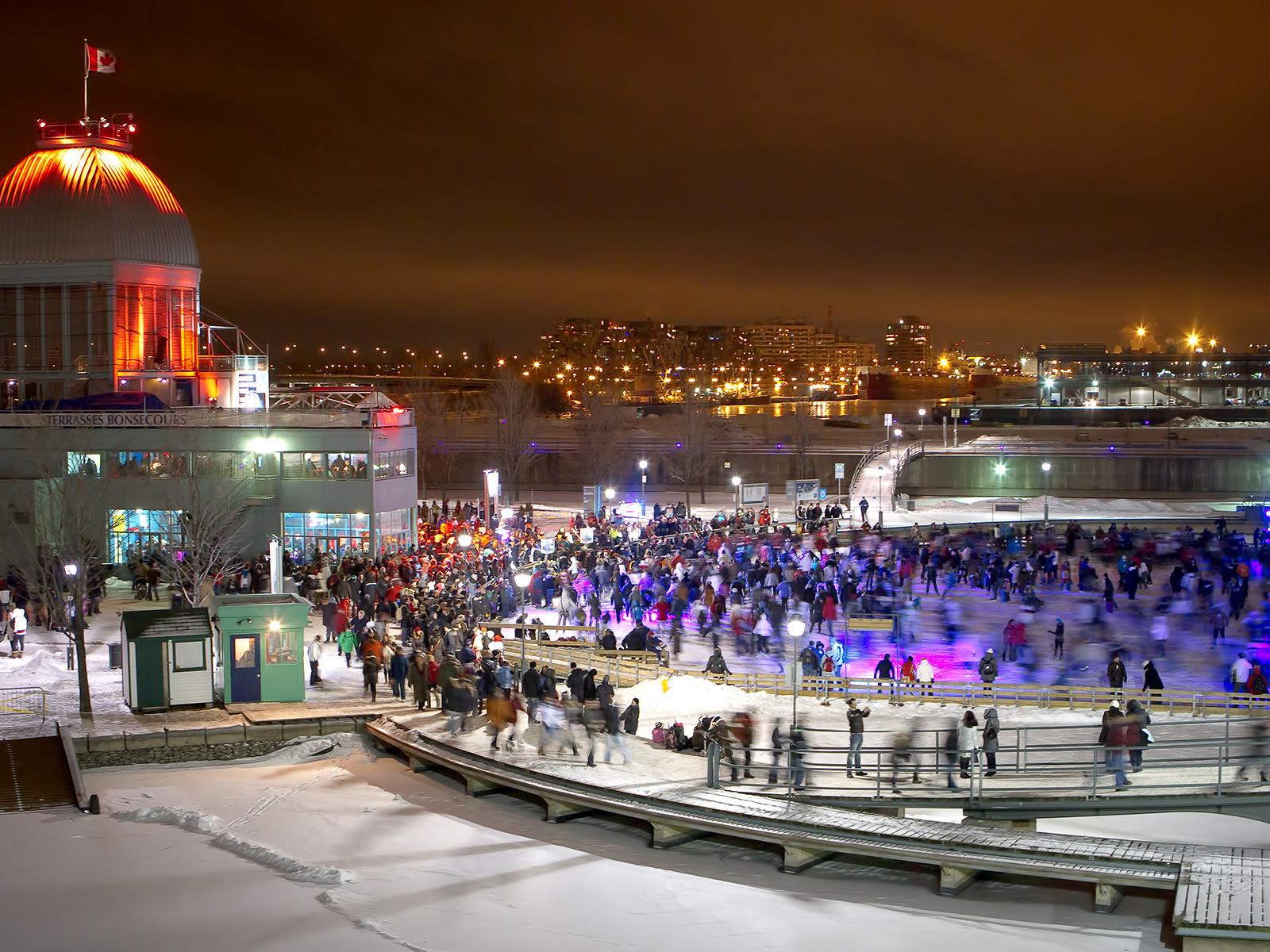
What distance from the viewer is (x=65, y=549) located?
74.2 feet

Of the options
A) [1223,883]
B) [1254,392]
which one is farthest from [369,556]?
[1254,392]

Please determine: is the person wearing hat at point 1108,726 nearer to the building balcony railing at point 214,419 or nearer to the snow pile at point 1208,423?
the building balcony railing at point 214,419

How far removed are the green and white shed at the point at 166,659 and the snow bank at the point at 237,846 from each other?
4931mm

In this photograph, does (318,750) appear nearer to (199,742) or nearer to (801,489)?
(199,742)

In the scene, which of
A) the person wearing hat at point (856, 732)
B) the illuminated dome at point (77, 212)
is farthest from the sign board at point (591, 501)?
the person wearing hat at point (856, 732)

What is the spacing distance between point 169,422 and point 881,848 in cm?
2651

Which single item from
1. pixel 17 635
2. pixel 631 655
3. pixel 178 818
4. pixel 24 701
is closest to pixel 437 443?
pixel 17 635

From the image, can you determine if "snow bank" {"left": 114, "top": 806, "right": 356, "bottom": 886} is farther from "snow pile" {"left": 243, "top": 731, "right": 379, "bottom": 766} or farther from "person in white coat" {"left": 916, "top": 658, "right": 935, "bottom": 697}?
"person in white coat" {"left": 916, "top": 658, "right": 935, "bottom": 697}

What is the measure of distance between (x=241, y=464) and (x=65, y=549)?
36.7ft

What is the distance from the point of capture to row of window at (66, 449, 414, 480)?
109ft

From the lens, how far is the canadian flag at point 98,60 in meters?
42.2

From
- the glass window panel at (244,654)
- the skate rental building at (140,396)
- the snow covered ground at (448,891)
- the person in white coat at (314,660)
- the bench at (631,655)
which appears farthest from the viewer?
the skate rental building at (140,396)

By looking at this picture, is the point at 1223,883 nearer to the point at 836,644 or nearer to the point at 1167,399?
the point at 836,644

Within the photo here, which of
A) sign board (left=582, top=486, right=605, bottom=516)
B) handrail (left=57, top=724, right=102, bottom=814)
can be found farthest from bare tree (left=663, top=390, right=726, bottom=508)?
handrail (left=57, top=724, right=102, bottom=814)
